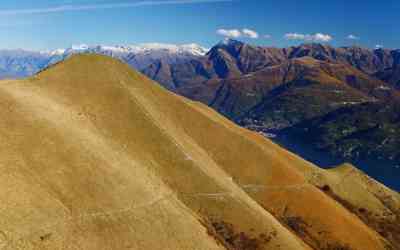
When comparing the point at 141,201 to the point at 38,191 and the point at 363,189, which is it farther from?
the point at 363,189

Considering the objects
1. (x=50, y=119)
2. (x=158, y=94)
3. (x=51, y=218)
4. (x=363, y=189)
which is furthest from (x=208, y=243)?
(x=363, y=189)

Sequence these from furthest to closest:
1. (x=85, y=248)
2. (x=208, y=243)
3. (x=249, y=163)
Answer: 1. (x=249, y=163)
2. (x=208, y=243)
3. (x=85, y=248)

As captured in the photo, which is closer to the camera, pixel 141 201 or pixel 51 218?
pixel 51 218

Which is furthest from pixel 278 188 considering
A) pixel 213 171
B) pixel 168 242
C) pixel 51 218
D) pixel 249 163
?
pixel 51 218

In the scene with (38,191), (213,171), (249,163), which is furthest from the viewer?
(249,163)

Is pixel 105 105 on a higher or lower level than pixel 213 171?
higher

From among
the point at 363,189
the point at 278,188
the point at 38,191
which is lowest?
the point at 363,189
